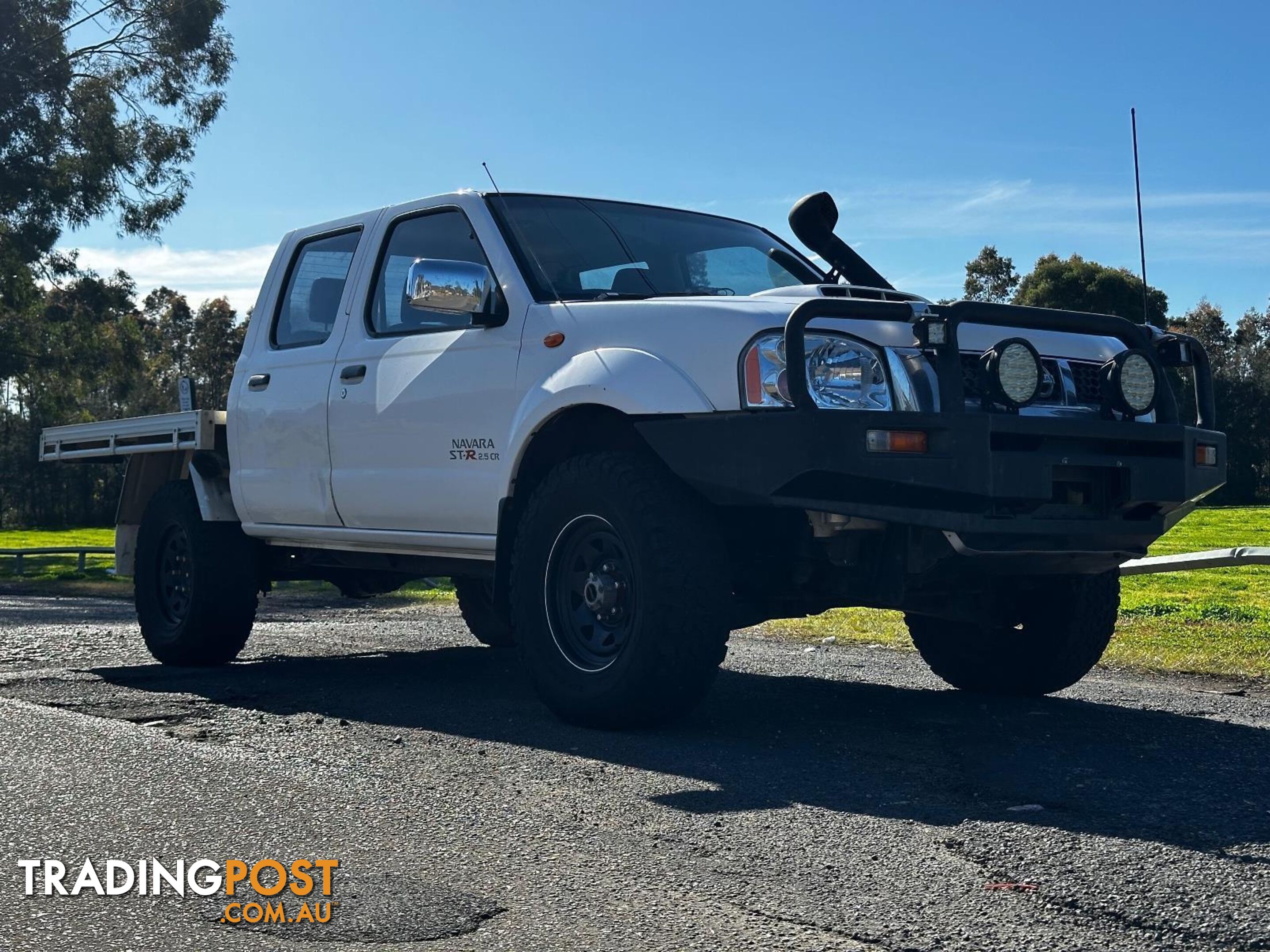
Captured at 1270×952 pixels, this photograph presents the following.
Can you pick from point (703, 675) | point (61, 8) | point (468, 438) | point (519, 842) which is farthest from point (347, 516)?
point (61, 8)

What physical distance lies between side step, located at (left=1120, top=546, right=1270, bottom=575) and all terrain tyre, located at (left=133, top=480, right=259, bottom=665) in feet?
14.8

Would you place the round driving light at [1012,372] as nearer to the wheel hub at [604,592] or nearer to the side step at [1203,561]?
the wheel hub at [604,592]

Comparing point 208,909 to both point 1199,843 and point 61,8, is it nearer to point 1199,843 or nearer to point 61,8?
point 1199,843

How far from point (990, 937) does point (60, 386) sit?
114ft

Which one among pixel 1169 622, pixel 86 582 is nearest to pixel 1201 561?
pixel 1169 622

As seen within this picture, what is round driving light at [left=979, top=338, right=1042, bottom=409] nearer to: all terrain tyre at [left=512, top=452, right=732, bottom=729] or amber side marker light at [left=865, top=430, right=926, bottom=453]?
amber side marker light at [left=865, top=430, right=926, bottom=453]

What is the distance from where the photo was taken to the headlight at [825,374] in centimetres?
474

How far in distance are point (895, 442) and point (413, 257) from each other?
2947 mm

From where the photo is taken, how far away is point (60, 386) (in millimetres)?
34469

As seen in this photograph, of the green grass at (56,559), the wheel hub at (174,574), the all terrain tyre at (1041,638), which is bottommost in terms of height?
the green grass at (56,559)

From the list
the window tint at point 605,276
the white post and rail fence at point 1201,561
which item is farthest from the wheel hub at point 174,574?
the white post and rail fence at point 1201,561

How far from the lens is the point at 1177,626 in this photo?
8.82m

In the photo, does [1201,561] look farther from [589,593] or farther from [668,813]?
[668,813]

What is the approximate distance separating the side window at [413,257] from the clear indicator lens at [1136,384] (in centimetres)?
263
